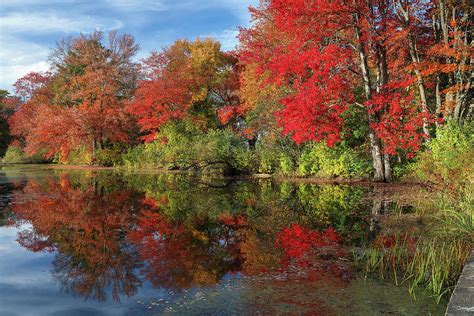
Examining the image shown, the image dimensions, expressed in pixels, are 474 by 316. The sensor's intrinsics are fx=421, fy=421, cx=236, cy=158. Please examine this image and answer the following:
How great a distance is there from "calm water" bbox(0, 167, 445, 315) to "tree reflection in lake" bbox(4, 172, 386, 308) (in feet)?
0.07

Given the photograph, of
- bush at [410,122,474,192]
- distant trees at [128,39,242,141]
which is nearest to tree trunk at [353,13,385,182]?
bush at [410,122,474,192]

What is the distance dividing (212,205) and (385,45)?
28.7 feet

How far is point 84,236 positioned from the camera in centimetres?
760

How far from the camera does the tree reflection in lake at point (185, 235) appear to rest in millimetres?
5262

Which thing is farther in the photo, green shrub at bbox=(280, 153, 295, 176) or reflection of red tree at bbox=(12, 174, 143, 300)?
green shrub at bbox=(280, 153, 295, 176)

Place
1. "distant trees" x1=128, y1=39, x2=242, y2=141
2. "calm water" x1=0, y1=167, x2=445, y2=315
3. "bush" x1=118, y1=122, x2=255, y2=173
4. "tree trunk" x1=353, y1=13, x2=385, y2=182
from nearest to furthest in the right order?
"calm water" x1=0, y1=167, x2=445, y2=315
"tree trunk" x1=353, y1=13, x2=385, y2=182
"bush" x1=118, y1=122, x2=255, y2=173
"distant trees" x1=128, y1=39, x2=242, y2=141

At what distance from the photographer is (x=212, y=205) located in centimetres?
1116

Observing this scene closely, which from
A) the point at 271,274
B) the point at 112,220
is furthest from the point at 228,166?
the point at 271,274

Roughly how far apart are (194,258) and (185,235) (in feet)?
5.17

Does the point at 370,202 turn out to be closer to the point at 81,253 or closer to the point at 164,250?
the point at 164,250

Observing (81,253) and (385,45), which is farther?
(385,45)

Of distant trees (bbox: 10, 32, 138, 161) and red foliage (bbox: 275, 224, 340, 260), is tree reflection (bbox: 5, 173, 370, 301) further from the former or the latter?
distant trees (bbox: 10, 32, 138, 161)

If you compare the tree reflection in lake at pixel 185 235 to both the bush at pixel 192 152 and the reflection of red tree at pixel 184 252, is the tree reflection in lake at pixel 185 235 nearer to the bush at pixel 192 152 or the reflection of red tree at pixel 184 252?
the reflection of red tree at pixel 184 252

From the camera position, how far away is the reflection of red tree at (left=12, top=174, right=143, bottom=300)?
5.17m
